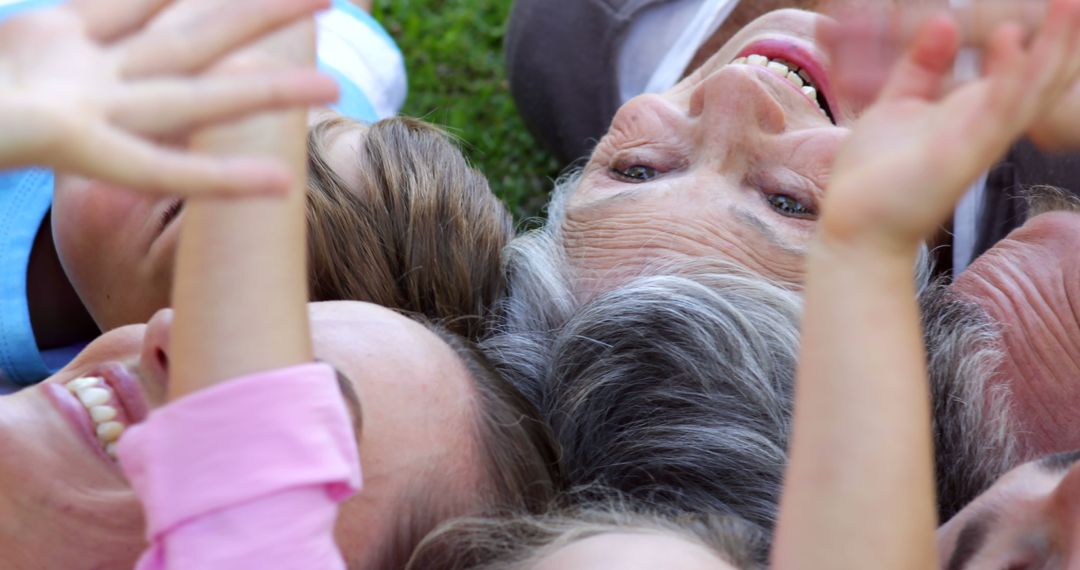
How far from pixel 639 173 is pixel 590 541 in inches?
33.0

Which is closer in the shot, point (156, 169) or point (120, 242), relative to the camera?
point (156, 169)

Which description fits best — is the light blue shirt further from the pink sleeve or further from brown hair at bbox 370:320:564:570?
the pink sleeve

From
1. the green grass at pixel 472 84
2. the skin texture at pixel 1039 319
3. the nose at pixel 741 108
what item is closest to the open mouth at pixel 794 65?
the nose at pixel 741 108

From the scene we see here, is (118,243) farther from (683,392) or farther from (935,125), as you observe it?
(935,125)

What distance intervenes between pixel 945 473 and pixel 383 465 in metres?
0.90

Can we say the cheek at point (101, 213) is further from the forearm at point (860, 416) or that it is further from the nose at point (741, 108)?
the forearm at point (860, 416)

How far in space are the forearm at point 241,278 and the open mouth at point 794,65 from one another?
1.15m

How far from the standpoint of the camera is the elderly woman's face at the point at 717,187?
1.67 meters

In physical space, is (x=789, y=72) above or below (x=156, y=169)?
below

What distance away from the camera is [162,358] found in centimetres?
129

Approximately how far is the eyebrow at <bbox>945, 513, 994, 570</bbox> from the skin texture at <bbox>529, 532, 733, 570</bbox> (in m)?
0.30

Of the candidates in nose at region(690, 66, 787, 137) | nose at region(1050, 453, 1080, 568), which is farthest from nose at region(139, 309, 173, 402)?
nose at region(1050, 453, 1080, 568)

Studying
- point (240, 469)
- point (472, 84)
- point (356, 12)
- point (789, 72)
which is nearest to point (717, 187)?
point (789, 72)

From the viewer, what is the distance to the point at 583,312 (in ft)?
5.38
